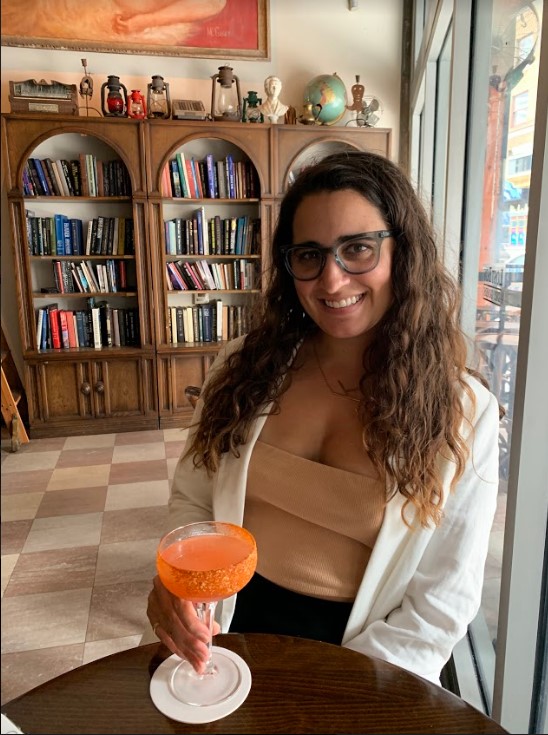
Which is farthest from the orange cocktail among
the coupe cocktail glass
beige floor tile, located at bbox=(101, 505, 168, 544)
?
beige floor tile, located at bbox=(101, 505, 168, 544)

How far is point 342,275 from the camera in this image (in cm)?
95

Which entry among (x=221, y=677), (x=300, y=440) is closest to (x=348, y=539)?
(x=300, y=440)

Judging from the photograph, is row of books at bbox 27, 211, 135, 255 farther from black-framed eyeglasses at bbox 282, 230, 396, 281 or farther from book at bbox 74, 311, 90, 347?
black-framed eyeglasses at bbox 282, 230, 396, 281

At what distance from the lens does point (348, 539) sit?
97 cm

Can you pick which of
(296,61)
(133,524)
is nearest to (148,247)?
(296,61)

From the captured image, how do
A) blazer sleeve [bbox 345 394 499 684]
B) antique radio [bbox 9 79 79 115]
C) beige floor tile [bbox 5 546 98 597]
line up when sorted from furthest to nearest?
antique radio [bbox 9 79 79 115], beige floor tile [bbox 5 546 98 597], blazer sleeve [bbox 345 394 499 684]

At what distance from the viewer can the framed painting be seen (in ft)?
11.8

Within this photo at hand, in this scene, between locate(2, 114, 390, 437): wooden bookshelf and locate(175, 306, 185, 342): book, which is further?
locate(175, 306, 185, 342): book

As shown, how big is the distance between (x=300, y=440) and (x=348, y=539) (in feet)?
0.67

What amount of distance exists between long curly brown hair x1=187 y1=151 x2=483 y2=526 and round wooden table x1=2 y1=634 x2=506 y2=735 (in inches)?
11.3

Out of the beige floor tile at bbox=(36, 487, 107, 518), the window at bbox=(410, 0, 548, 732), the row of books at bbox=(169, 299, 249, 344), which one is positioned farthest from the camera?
the row of books at bbox=(169, 299, 249, 344)

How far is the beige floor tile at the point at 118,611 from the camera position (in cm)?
193

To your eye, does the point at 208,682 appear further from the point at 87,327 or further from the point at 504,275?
the point at 87,327

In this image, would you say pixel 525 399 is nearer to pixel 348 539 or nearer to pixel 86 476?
pixel 348 539
